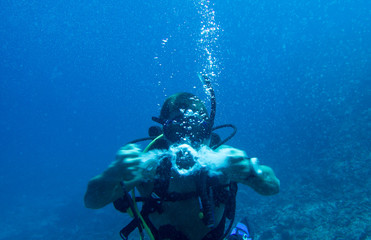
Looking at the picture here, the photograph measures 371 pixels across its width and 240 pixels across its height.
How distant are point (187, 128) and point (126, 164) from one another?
32.0 inches

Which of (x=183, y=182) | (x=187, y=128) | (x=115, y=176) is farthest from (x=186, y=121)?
(x=115, y=176)

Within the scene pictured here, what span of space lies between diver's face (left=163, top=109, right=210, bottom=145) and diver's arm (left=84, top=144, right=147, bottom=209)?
607mm

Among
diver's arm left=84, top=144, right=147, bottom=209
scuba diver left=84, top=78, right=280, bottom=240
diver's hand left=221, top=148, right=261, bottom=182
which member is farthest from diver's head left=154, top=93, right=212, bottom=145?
diver's arm left=84, top=144, right=147, bottom=209

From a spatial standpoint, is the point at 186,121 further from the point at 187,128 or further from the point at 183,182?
the point at 183,182

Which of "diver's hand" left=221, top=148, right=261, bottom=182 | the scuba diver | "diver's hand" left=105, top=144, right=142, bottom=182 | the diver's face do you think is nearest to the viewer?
"diver's hand" left=105, top=144, right=142, bottom=182

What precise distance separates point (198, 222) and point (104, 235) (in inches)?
505

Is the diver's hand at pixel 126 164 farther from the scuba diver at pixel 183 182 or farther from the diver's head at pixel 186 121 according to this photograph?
the diver's head at pixel 186 121

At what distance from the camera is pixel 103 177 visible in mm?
1895

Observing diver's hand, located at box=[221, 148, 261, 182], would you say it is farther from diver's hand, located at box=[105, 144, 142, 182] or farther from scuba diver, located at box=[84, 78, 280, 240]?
diver's hand, located at box=[105, 144, 142, 182]

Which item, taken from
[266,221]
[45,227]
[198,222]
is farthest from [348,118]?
[45,227]

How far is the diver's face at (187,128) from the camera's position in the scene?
89.9 inches

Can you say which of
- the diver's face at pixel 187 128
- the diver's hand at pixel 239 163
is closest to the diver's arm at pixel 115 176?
the diver's face at pixel 187 128

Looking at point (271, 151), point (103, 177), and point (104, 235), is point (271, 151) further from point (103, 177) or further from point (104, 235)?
point (103, 177)

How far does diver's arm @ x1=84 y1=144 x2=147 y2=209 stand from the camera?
171 centimetres
